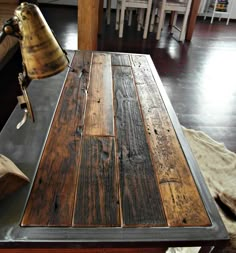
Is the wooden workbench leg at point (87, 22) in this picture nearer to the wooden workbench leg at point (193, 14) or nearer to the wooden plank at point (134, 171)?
the wooden plank at point (134, 171)

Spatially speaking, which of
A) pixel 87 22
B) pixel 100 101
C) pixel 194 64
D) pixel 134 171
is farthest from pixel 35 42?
pixel 194 64

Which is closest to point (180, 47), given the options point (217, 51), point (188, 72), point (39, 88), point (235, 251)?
point (217, 51)

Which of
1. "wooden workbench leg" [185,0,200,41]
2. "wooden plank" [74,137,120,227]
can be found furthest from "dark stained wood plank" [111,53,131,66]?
"wooden workbench leg" [185,0,200,41]

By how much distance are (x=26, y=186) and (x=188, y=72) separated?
2.75m

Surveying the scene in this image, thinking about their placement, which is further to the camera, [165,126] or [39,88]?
[39,88]

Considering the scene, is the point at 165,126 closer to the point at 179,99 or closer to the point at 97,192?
the point at 97,192

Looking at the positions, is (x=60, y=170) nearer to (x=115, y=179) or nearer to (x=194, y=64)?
(x=115, y=179)

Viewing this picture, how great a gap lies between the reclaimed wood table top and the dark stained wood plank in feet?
1.37

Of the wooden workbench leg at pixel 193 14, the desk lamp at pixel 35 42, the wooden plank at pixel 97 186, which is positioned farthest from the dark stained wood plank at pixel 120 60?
the wooden workbench leg at pixel 193 14

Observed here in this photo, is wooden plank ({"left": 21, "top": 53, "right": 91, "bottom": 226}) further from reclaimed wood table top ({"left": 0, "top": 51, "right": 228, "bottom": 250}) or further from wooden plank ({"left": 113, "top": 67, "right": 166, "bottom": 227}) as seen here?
wooden plank ({"left": 113, "top": 67, "right": 166, "bottom": 227})

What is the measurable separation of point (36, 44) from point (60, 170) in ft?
1.36

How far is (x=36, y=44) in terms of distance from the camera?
1.82ft

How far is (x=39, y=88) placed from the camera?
1.26 meters

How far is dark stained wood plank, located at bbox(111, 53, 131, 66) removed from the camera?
63.9 inches
